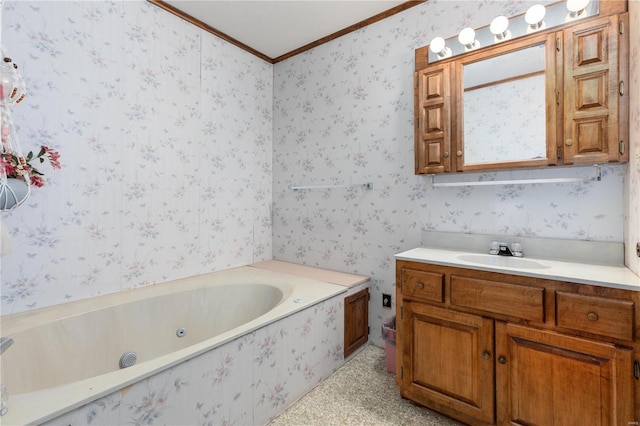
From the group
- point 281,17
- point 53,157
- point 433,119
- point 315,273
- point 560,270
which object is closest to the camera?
point 560,270

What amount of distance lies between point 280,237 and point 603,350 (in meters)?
2.31

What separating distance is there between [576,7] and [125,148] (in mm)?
2589

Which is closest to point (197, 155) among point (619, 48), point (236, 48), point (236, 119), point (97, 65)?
point (236, 119)

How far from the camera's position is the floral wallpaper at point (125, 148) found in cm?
160

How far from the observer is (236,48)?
102 inches

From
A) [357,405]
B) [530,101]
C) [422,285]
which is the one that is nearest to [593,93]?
[530,101]

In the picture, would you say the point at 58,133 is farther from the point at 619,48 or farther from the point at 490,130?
the point at 619,48

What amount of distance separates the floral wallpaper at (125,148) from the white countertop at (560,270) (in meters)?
1.59

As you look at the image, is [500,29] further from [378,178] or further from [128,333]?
[128,333]

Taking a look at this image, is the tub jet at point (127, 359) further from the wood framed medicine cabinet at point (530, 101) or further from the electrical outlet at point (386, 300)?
the wood framed medicine cabinet at point (530, 101)

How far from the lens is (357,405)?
1662 millimetres

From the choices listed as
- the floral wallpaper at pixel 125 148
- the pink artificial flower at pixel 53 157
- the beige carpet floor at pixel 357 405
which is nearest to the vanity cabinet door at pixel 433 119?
the beige carpet floor at pixel 357 405

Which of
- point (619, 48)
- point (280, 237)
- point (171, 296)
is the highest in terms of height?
point (619, 48)

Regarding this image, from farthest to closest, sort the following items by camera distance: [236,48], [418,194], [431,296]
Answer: [236,48] → [418,194] → [431,296]
